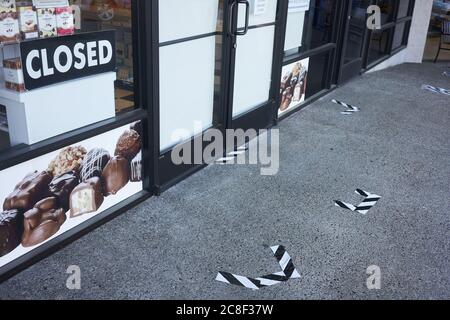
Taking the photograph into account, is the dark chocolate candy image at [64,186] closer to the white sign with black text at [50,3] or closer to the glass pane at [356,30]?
the white sign with black text at [50,3]

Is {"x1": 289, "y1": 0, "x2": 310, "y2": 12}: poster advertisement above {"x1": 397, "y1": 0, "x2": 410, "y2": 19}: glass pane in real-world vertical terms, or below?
above

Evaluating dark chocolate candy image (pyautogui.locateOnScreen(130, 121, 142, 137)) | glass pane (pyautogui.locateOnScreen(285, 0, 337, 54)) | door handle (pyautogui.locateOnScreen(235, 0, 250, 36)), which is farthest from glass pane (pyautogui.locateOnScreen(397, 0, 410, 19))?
dark chocolate candy image (pyautogui.locateOnScreen(130, 121, 142, 137))

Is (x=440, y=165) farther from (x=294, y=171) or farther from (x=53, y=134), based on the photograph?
(x=53, y=134)

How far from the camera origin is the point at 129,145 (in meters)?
2.81

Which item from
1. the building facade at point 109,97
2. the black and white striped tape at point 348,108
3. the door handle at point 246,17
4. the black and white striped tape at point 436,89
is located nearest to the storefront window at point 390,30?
the black and white striped tape at point 436,89

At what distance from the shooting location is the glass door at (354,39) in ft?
18.9

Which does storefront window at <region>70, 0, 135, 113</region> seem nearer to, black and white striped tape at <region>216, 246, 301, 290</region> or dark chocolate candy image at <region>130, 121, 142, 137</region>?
dark chocolate candy image at <region>130, 121, 142, 137</region>

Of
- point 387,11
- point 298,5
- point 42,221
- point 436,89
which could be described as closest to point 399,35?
point 387,11

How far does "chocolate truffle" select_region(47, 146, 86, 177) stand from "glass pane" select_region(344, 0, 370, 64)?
14.4ft

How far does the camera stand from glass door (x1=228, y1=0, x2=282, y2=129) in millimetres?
3453

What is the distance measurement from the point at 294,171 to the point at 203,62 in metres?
1.11

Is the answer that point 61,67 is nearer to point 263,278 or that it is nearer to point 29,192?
point 29,192

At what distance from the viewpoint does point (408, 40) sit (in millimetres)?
8297

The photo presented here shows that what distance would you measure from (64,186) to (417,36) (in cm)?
766
